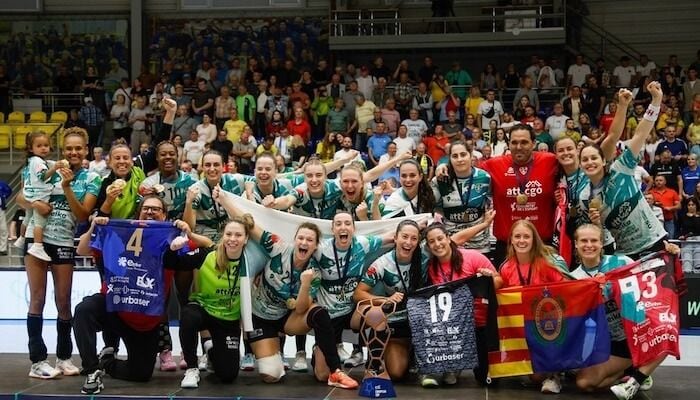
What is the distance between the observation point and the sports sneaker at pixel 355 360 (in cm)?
834

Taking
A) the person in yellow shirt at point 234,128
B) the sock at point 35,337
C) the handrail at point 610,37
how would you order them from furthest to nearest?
the handrail at point 610,37 < the person in yellow shirt at point 234,128 < the sock at point 35,337

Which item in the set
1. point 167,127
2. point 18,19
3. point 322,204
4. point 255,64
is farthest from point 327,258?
point 18,19

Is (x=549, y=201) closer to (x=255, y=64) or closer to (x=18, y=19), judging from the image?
(x=255, y=64)

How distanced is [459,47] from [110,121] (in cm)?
847

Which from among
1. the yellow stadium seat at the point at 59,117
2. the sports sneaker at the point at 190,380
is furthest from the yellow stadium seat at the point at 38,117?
the sports sneaker at the point at 190,380

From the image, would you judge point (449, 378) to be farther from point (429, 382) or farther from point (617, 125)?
point (617, 125)

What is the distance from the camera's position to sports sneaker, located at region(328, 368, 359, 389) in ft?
24.2

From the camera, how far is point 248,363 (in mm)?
8336

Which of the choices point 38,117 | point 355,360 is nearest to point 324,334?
point 355,360

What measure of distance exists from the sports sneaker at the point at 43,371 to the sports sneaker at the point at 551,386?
4117 mm

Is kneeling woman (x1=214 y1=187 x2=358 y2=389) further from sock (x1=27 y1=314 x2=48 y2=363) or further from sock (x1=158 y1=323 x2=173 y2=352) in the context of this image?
sock (x1=27 y1=314 x2=48 y2=363)

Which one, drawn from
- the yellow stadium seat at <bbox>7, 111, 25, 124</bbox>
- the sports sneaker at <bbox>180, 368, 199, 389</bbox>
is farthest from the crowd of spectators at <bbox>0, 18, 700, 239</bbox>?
the sports sneaker at <bbox>180, 368, 199, 389</bbox>

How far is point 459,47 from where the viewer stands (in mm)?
21391

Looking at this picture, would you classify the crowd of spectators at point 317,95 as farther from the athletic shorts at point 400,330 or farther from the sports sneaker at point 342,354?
the athletic shorts at point 400,330
